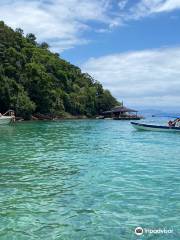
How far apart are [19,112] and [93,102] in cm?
4078

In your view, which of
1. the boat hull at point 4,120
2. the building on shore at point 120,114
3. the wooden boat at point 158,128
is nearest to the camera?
the wooden boat at point 158,128

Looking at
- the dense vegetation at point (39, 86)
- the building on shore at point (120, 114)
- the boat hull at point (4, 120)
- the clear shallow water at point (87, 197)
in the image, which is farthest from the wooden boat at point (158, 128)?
the building on shore at point (120, 114)

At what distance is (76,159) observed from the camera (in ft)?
84.7

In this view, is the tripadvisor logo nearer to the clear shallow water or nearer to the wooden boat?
the clear shallow water

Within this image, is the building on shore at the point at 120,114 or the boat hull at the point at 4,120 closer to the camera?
the boat hull at the point at 4,120

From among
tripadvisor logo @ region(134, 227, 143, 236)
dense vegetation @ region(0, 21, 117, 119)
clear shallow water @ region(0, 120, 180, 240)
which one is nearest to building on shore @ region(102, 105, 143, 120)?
dense vegetation @ region(0, 21, 117, 119)

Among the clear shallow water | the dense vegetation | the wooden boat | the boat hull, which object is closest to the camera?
the clear shallow water

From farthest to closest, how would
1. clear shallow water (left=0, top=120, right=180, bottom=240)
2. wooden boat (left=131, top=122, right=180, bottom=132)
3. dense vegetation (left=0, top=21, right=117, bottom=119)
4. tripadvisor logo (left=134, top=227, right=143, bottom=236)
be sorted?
1. dense vegetation (left=0, top=21, right=117, bottom=119)
2. wooden boat (left=131, top=122, right=180, bottom=132)
3. clear shallow water (left=0, top=120, right=180, bottom=240)
4. tripadvisor logo (left=134, top=227, right=143, bottom=236)

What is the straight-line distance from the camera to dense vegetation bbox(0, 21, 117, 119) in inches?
3580

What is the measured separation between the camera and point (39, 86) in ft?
326

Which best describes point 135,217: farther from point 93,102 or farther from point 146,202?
point 93,102

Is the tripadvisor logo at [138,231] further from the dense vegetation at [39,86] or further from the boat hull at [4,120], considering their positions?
the dense vegetation at [39,86]

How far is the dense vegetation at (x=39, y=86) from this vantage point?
9094 centimetres

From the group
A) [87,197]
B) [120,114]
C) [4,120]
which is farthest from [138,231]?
[120,114]
